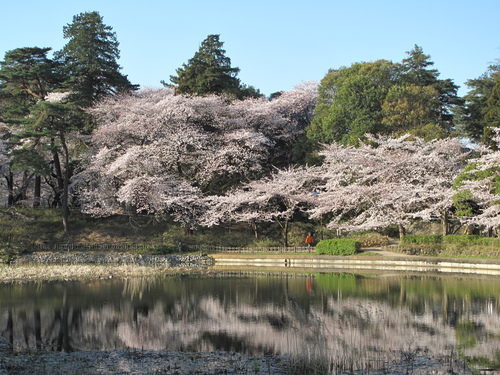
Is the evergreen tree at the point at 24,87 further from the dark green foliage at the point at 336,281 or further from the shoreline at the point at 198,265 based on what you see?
the dark green foliage at the point at 336,281

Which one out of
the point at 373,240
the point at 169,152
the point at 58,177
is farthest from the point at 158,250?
the point at 373,240

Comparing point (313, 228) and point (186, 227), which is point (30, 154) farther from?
point (313, 228)

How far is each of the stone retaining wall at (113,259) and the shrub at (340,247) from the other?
7569mm

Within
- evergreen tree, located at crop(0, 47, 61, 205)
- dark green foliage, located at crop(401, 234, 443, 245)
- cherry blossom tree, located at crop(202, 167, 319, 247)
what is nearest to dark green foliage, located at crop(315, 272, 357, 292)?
dark green foliage, located at crop(401, 234, 443, 245)

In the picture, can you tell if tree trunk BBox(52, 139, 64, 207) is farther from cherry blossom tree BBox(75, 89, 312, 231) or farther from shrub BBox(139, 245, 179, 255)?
shrub BBox(139, 245, 179, 255)

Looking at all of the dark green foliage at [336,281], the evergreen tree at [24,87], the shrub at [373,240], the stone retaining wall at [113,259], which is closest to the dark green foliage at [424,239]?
the shrub at [373,240]

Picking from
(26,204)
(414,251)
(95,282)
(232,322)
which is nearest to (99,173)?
(26,204)

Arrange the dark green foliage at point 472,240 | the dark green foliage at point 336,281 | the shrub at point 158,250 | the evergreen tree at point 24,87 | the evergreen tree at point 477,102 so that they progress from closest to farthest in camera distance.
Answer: the dark green foliage at point 336,281 → the dark green foliage at point 472,240 → the shrub at point 158,250 → the evergreen tree at point 24,87 → the evergreen tree at point 477,102

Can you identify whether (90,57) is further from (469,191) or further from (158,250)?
(469,191)

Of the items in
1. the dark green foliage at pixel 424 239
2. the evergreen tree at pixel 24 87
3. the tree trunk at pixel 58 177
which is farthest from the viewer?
the tree trunk at pixel 58 177

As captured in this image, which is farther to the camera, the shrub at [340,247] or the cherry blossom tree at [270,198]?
the cherry blossom tree at [270,198]

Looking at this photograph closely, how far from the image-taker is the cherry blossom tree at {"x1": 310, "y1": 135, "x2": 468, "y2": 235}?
36500mm

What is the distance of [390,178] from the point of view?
38656 millimetres

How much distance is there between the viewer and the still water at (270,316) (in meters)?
14.3
